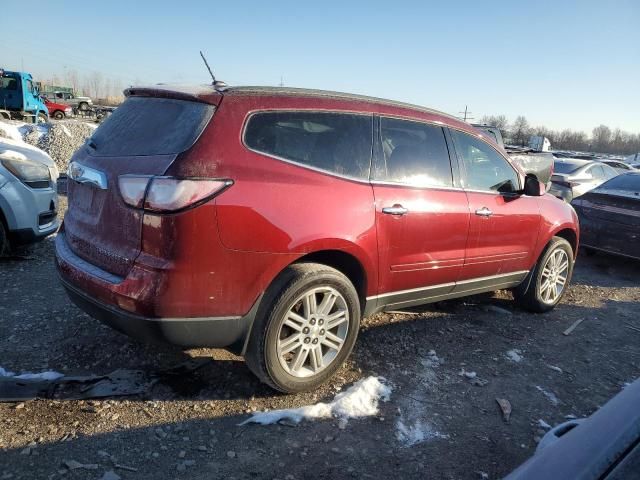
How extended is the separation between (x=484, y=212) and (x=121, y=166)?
2.80 meters

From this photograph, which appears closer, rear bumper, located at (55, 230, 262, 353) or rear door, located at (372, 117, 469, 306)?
rear bumper, located at (55, 230, 262, 353)

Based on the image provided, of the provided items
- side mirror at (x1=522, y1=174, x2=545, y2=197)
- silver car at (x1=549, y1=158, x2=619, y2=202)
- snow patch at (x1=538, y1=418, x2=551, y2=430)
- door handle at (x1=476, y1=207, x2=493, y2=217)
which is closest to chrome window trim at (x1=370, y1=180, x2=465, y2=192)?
door handle at (x1=476, y1=207, x2=493, y2=217)

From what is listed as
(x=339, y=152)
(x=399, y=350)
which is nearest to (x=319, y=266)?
(x=339, y=152)

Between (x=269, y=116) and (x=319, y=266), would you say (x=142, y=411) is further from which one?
(x=269, y=116)

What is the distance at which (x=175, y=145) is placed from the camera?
2635 millimetres

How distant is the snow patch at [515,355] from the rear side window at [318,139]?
6.51ft

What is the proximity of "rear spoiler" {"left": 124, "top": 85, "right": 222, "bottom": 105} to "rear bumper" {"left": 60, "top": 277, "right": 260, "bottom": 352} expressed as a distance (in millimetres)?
1193

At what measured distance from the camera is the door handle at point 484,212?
13.1 ft

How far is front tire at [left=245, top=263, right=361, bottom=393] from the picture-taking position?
285cm

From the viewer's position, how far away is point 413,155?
3.64m

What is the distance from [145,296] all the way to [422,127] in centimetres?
240

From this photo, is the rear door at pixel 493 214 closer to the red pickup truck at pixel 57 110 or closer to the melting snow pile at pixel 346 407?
the melting snow pile at pixel 346 407

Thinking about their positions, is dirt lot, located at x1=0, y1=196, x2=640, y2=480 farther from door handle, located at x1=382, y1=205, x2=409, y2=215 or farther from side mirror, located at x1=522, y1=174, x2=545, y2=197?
side mirror, located at x1=522, y1=174, x2=545, y2=197

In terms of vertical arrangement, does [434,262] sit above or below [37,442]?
above
